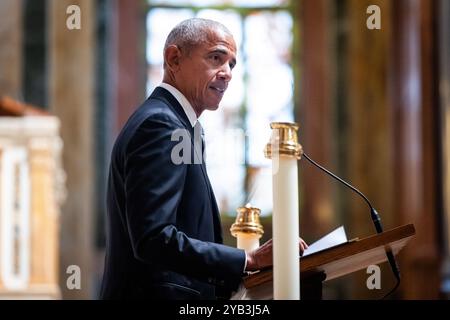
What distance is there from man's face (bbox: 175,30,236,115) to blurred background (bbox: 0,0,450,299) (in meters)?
5.87

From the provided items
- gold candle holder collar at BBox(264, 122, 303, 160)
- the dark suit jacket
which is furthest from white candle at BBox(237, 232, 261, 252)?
gold candle holder collar at BBox(264, 122, 303, 160)

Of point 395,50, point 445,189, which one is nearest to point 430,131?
point 445,189

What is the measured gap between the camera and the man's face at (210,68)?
3.07 meters

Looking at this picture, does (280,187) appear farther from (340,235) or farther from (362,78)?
(362,78)

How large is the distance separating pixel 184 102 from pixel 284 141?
0.47 m

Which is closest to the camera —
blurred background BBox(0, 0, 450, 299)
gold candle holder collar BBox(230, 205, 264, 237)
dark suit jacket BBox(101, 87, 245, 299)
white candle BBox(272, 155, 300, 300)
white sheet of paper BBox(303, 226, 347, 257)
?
white candle BBox(272, 155, 300, 300)

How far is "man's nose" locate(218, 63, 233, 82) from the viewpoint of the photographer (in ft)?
10.1

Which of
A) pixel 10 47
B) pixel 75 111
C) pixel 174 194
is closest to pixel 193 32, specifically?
pixel 174 194

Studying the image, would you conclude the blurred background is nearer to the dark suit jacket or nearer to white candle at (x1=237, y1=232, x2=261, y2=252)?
white candle at (x1=237, y1=232, x2=261, y2=252)

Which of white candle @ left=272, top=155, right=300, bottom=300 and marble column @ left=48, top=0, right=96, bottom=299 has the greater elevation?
marble column @ left=48, top=0, right=96, bottom=299

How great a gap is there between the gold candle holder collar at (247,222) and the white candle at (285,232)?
2.36ft

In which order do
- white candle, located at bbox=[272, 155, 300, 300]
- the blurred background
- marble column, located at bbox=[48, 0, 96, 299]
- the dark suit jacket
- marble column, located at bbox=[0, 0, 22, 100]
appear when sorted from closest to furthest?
white candle, located at bbox=[272, 155, 300, 300] < the dark suit jacket < the blurred background < marble column, located at bbox=[0, 0, 22, 100] < marble column, located at bbox=[48, 0, 96, 299]

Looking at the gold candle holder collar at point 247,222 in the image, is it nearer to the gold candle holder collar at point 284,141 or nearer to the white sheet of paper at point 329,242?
the white sheet of paper at point 329,242
